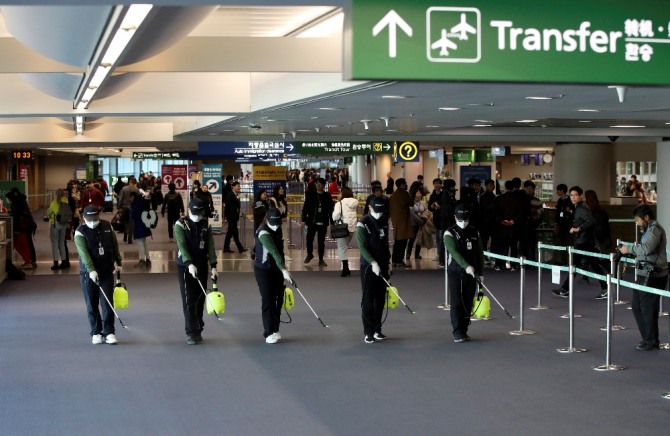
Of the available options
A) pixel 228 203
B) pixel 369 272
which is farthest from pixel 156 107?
pixel 228 203

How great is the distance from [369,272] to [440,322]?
87.3 inches

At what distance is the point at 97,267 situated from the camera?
1323 centimetres

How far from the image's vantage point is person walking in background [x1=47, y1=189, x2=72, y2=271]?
2234 centimetres

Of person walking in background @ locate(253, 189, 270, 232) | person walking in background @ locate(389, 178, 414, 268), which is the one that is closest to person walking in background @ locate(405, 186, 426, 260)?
person walking in background @ locate(389, 178, 414, 268)

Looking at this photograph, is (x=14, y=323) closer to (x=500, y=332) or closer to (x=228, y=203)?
(x=500, y=332)

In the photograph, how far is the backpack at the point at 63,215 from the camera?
22344 millimetres

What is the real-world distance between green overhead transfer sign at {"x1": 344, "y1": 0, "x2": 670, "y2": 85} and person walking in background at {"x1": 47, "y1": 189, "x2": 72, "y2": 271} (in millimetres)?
17538

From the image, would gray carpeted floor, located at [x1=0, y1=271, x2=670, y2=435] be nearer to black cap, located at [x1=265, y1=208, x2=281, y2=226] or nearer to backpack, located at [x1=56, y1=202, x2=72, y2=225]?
black cap, located at [x1=265, y1=208, x2=281, y2=226]

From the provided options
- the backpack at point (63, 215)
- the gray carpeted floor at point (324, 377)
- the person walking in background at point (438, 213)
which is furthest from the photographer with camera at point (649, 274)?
the backpack at point (63, 215)

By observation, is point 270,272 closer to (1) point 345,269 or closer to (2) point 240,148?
(1) point 345,269

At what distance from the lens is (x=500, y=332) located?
14.2 m

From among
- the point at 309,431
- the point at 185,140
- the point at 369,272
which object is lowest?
the point at 309,431

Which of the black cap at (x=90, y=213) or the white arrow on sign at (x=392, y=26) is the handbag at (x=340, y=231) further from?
the white arrow on sign at (x=392, y=26)

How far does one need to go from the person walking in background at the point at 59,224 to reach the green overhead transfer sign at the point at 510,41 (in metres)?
17.5
